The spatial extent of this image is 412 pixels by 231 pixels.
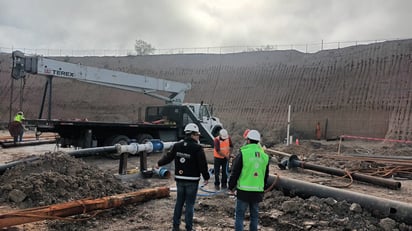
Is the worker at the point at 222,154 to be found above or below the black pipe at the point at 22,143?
above

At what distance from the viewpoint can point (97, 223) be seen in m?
5.89

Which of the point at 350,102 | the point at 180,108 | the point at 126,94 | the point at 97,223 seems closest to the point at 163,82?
the point at 180,108

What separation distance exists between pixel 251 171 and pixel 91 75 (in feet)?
36.9

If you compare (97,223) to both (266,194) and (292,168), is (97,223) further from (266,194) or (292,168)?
(292,168)

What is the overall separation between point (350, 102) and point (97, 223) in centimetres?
2203

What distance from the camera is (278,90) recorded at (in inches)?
1161

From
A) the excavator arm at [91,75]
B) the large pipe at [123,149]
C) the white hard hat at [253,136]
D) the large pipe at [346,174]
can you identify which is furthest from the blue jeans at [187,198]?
the excavator arm at [91,75]

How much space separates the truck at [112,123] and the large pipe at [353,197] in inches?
257

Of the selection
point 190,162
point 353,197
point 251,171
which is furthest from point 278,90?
point 251,171

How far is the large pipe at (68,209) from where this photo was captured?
198 inches

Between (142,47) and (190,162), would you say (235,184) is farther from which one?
(142,47)

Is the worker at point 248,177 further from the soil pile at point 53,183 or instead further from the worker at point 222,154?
the worker at point 222,154

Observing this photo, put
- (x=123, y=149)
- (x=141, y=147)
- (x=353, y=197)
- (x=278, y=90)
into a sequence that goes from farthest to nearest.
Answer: (x=278, y=90), (x=141, y=147), (x=123, y=149), (x=353, y=197)

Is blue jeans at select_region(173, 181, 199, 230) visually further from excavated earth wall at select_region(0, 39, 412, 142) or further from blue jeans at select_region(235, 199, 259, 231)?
excavated earth wall at select_region(0, 39, 412, 142)
